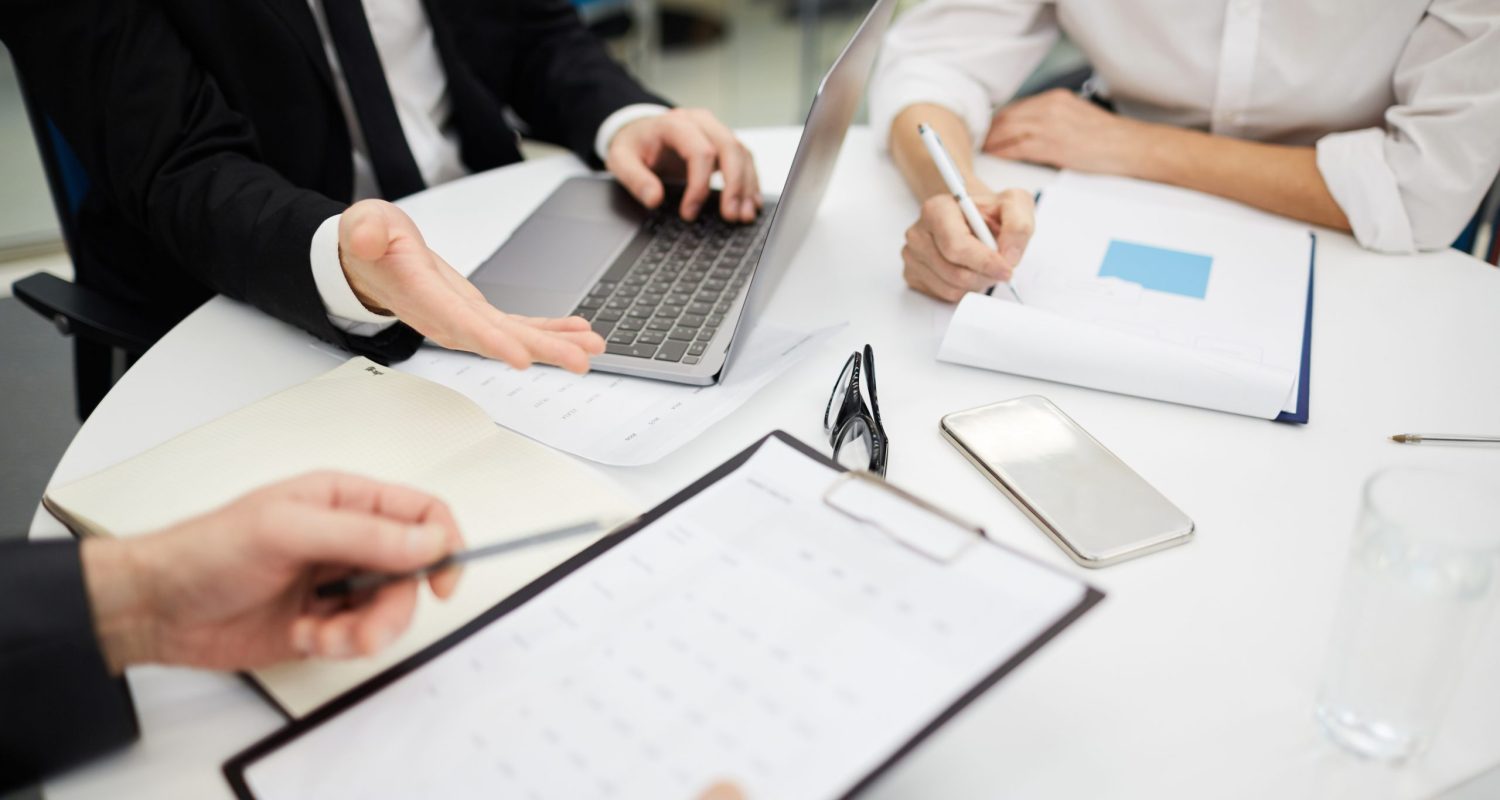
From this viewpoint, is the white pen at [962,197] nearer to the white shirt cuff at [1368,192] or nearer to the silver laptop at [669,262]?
the silver laptop at [669,262]

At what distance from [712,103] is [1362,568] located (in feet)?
10.7

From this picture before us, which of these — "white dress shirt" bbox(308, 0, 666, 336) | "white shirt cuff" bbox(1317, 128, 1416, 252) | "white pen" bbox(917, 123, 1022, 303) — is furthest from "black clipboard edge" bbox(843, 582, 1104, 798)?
"white dress shirt" bbox(308, 0, 666, 336)

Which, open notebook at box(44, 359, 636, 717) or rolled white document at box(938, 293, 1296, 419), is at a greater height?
open notebook at box(44, 359, 636, 717)

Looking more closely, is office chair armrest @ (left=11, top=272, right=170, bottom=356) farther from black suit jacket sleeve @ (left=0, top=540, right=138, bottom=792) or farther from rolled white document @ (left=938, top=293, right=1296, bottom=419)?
rolled white document @ (left=938, top=293, right=1296, bottom=419)

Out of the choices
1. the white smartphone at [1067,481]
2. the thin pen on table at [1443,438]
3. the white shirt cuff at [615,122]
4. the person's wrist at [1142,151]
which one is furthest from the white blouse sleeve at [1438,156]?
the white shirt cuff at [615,122]

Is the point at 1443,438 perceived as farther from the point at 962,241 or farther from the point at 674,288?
the point at 674,288

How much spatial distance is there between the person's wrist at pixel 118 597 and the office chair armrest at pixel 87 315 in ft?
1.75

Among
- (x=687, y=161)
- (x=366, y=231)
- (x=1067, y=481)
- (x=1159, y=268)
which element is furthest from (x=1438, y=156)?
(x=366, y=231)

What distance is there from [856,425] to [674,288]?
0.27 meters

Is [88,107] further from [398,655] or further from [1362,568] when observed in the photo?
[1362,568]

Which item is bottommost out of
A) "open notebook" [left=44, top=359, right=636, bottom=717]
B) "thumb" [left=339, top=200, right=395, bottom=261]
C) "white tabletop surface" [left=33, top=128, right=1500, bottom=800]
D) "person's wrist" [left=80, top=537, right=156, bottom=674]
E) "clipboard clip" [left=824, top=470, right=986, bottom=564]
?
"white tabletop surface" [left=33, top=128, right=1500, bottom=800]

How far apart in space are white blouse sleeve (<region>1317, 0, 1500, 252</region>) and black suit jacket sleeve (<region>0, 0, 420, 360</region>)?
3.12ft

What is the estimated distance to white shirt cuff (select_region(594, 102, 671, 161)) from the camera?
121cm

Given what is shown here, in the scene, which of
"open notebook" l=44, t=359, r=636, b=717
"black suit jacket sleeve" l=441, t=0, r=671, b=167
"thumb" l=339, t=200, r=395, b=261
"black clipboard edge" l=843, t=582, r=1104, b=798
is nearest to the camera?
"black clipboard edge" l=843, t=582, r=1104, b=798
